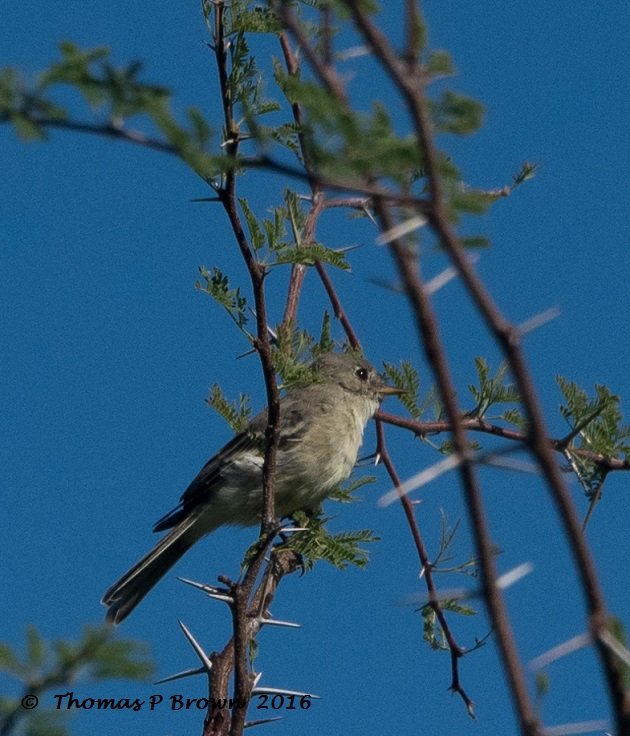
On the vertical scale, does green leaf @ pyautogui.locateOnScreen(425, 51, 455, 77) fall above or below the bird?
below

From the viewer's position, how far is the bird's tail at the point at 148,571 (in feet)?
23.6

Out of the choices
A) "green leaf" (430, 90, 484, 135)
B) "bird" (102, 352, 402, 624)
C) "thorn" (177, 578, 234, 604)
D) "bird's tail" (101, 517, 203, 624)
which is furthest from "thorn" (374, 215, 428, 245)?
"bird's tail" (101, 517, 203, 624)

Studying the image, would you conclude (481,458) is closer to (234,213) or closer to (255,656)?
(234,213)

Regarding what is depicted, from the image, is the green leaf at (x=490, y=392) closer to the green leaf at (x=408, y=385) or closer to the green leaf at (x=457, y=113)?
the green leaf at (x=408, y=385)

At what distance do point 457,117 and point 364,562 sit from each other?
3651mm

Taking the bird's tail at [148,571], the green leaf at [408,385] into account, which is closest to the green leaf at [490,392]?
the green leaf at [408,385]

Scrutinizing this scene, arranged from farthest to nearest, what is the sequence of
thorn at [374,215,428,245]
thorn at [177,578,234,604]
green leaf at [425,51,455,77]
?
thorn at [177,578,234,604] < green leaf at [425,51,455,77] < thorn at [374,215,428,245]

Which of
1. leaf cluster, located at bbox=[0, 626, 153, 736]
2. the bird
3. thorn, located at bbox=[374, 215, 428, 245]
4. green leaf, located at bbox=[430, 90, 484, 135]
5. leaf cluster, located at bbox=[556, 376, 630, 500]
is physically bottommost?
leaf cluster, located at bbox=[0, 626, 153, 736]

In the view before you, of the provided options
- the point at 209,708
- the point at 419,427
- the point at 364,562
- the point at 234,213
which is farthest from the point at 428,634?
the point at 234,213

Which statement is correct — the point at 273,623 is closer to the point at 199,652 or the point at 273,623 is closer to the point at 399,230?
the point at 199,652

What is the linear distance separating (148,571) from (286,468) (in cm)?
106

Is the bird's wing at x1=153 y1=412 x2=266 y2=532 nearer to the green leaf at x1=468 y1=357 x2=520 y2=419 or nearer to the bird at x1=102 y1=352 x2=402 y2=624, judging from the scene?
the bird at x1=102 y1=352 x2=402 y2=624

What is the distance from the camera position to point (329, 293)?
6.13 metres

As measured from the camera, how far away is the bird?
7.18 m
